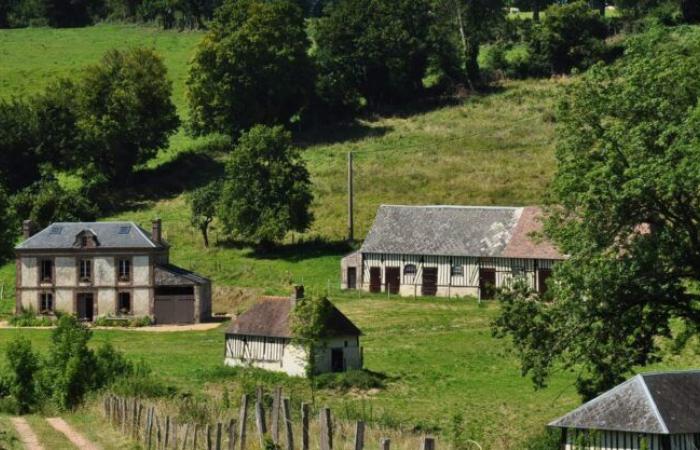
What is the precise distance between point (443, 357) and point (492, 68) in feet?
183

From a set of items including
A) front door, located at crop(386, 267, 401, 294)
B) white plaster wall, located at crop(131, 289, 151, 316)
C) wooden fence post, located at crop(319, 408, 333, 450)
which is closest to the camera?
wooden fence post, located at crop(319, 408, 333, 450)

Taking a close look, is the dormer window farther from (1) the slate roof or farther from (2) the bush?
(2) the bush

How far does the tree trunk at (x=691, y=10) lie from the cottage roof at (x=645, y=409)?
241 feet

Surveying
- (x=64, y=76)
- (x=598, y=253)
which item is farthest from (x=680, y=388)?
(x=64, y=76)

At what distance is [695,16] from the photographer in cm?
10538

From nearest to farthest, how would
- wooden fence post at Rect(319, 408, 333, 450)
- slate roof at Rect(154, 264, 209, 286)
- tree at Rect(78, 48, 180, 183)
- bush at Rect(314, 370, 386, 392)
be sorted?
1. wooden fence post at Rect(319, 408, 333, 450)
2. bush at Rect(314, 370, 386, 392)
3. slate roof at Rect(154, 264, 209, 286)
4. tree at Rect(78, 48, 180, 183)

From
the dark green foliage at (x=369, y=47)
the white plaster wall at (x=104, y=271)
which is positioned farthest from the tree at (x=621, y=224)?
the dark green foliage at (x=369, y=47)

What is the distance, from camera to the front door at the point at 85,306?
240 ft

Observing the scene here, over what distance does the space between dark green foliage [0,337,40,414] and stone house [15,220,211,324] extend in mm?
26551

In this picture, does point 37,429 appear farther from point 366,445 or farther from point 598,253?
point 598,253

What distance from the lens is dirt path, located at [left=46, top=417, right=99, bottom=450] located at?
3581 centimetres

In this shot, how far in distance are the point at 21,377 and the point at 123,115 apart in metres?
51.3

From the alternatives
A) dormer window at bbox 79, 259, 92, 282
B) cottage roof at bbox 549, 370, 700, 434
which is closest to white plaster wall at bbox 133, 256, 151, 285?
dormer window at bbox 79, 259, 92, 282

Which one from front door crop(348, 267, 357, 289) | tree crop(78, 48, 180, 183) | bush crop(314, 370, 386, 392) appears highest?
tree crop(78, 48, 180, 183)
